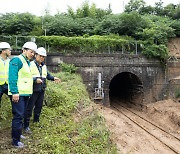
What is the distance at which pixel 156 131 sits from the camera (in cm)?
1223

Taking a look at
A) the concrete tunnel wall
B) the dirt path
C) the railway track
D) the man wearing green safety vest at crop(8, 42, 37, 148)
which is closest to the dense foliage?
the concrete tunnel wall

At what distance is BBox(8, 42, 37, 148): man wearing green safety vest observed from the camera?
14.2 feet

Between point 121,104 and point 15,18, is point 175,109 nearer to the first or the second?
point 121,104

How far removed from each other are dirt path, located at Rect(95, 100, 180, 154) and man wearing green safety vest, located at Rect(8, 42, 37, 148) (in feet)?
11.5

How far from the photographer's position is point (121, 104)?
19.6 metres

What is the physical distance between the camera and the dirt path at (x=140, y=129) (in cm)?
849

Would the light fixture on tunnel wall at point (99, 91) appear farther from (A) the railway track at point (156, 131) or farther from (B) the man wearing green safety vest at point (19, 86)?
(B) the man wearing green safety vest at point (19, 86)

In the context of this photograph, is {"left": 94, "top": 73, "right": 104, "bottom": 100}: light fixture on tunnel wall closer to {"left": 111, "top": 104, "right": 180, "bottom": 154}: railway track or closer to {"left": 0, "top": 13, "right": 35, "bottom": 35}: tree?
{"left": 111, "top": 104, "right": 180, "bottom": 154}: railway track

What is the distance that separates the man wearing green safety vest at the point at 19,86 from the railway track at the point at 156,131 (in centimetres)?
645

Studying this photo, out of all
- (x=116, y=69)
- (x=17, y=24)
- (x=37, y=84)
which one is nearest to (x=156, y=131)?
(x=116, y=69)

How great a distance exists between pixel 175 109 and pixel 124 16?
366 inches

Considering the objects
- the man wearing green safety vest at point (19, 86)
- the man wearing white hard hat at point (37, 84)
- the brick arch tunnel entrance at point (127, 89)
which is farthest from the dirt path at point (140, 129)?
the man wearing green safety vest at point (19, 86)

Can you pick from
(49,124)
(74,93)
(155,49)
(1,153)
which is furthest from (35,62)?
(155,49)

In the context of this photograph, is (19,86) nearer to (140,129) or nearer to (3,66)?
(3,66)
